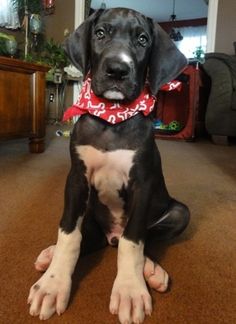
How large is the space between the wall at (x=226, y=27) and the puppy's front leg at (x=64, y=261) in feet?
15.0

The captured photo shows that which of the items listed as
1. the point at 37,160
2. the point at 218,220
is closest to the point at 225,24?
the point at 37,160

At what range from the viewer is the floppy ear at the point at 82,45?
3.34 feet

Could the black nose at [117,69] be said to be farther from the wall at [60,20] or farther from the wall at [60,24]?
the wall at [60,20]

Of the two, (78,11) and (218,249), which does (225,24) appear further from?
(218,249)

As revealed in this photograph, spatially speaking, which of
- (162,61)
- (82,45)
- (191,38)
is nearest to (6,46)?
(82,45)

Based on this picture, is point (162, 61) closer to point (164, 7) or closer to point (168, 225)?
point (168, 225)

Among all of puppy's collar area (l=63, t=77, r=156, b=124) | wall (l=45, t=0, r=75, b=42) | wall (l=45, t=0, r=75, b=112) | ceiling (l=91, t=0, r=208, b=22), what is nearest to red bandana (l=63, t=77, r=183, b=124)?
puppy's collar area (l=63, t=77, r=156, b=124)

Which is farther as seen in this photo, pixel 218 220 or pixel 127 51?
pixel 218 220

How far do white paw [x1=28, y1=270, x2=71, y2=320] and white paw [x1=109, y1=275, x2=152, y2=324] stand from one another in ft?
0.37

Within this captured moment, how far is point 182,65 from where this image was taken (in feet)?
3.40

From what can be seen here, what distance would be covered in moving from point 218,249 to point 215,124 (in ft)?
8.82

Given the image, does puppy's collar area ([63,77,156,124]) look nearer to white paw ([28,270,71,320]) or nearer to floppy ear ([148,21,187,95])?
floppy ear ([148,21,187,95])

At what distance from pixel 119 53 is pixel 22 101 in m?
1.80

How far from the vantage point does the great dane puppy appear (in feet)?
2.91
